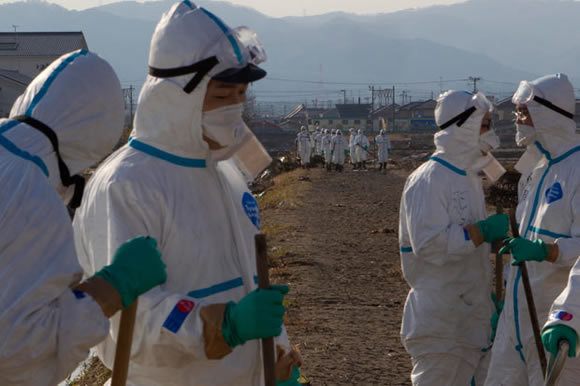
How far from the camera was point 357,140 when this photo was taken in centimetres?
3894

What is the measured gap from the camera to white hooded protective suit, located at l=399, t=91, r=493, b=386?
4.86 meters

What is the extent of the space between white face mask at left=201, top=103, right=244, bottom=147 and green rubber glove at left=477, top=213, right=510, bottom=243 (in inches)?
89.4

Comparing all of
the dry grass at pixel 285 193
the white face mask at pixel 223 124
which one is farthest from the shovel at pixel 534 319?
the dry grass at pixel 285 193

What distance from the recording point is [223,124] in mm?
2947

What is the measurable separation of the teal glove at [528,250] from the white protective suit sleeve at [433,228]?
40 cm

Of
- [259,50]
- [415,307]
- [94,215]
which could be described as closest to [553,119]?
[415,307]

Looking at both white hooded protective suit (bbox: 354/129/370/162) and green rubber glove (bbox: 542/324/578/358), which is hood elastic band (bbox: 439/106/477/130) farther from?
white hooded protective suit (bbox: 354/129/370/162)

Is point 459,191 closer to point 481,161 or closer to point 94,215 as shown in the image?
point 481,161

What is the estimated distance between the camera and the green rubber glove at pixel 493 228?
4812mm

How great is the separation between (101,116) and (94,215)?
1.47 feet

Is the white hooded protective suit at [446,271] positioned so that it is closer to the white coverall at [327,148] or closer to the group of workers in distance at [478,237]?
the group of workers in distance at [478,237]

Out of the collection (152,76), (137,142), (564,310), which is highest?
(152,76)

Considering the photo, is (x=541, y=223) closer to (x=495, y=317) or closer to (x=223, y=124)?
(x=495, y=317)

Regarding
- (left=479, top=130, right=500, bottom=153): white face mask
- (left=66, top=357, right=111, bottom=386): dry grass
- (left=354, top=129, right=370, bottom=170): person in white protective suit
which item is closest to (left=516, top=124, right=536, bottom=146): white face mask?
(left=479, top=130, right=500, bottom=153): white face mask
